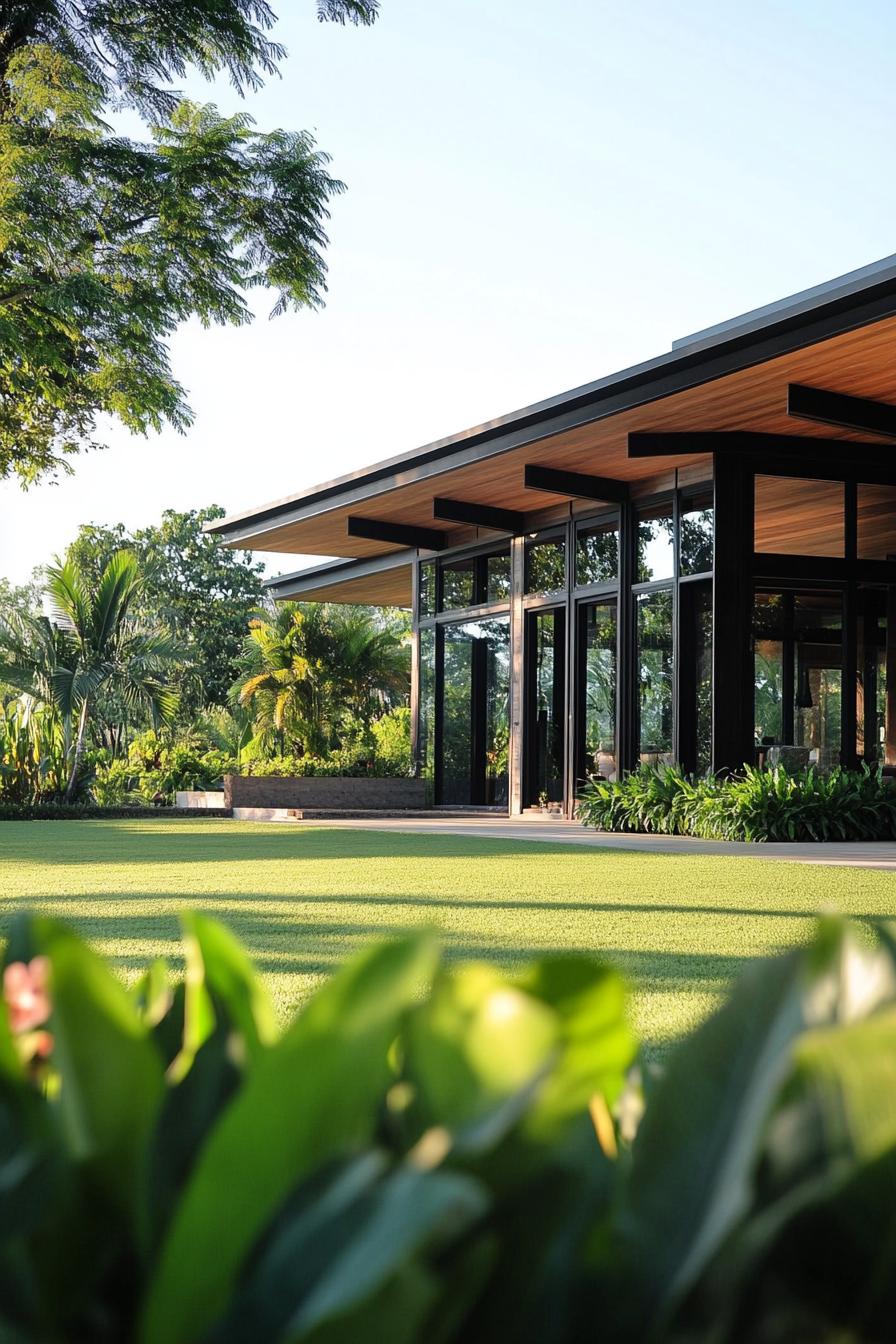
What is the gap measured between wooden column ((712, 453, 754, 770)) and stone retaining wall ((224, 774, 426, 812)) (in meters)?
6.36

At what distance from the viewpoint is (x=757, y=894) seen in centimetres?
641

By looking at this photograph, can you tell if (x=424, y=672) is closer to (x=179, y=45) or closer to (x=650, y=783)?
Answer: (x=650, y=783)

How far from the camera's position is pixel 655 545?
1518 cm

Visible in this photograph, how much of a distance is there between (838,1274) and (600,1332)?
88mm

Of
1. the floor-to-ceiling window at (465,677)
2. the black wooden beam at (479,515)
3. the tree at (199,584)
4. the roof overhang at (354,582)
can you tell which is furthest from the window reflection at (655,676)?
the tree at (199,584)

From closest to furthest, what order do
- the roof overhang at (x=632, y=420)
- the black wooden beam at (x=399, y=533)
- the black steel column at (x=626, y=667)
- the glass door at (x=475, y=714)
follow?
1. the roof overhang at (x=632, y=420)
2. the black steel column at (x=626, y=667)
3. the glass door at (x=475, y=714)
4. the black wooden beam at (x=399, y=533)

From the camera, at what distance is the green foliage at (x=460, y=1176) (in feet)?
1.29

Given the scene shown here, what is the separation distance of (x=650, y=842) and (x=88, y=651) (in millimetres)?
12107

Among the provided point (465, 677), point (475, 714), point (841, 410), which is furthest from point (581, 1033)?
point (465, 677)

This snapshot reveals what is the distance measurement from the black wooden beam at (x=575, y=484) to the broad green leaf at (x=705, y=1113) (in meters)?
14.8

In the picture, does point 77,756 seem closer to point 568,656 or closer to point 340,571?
point 340,571

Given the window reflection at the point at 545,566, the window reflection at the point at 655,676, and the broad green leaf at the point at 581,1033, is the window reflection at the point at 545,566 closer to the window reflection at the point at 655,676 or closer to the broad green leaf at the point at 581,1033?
the window reflection at the point at 655,676

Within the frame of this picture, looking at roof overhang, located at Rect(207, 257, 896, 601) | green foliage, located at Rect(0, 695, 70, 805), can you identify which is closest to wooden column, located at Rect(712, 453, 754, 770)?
roof overhang, located at Rect(207, 257, 896, 601)

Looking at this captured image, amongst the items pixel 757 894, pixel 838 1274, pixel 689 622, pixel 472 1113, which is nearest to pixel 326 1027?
pixel 472 1113
